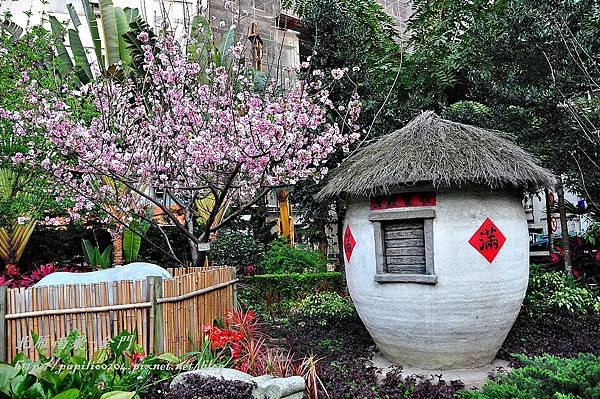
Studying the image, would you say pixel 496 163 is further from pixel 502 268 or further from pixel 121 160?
pixel 121 160

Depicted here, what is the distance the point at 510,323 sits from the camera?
5281mm

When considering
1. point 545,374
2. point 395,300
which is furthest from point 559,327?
A: point 545,374

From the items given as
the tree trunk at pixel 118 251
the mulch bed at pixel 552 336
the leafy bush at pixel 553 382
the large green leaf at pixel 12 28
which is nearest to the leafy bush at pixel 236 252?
the tree trunk at pixel 118 251

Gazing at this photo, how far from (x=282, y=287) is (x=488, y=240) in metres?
5.37

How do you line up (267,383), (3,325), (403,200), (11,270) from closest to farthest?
(267,383) → (3,325) → (403,200) → (11,270)

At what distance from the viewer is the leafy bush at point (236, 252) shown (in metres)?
10.9

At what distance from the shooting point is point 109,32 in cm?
1060

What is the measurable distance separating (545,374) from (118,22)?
10.3m

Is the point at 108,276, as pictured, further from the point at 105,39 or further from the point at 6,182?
the point at 105,39

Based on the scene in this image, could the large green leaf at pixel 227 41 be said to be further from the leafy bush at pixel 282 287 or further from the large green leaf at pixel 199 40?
the leafy bush at pixel 282 287

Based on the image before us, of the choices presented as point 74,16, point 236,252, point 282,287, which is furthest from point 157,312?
point 74,16

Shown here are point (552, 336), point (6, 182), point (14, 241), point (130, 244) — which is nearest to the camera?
point (552, 336)

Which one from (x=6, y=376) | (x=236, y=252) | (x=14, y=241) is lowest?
(x=6, y=376)

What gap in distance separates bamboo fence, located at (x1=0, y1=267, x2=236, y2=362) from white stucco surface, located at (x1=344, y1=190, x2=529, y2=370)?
1908 millimetres
